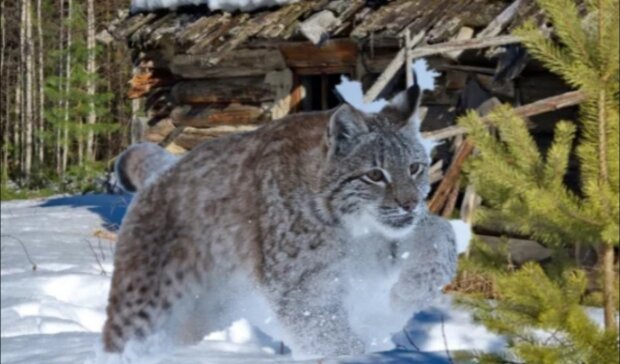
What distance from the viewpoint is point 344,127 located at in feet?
5.68

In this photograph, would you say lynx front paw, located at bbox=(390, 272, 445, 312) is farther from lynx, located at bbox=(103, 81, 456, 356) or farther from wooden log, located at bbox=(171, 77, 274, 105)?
wooden log, located at bbox=(171, 77, 274, 105)

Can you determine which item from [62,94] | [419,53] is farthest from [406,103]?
[62,94]

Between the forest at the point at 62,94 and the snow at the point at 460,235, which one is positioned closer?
the snow at the point at 460,235

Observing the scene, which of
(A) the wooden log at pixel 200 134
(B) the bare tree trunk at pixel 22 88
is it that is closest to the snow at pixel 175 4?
(A) the wooden log at pixel 200 134

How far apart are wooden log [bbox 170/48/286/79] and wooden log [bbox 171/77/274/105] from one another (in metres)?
0.04

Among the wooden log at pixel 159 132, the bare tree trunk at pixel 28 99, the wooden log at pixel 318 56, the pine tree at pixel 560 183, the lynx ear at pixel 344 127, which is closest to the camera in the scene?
the lynx ear at pixel 344 127

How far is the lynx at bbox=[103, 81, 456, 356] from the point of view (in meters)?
1.79

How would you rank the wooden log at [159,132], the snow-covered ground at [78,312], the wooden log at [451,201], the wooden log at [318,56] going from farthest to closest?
1. the wooden log at [318,56]
2. the wooden log at [159,132]
3. the wooden log at [451,201]
4. the snow-covered ground at [78,312]

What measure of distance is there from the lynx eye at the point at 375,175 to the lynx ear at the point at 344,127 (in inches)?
2.4

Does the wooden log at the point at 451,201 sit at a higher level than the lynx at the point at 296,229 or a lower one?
lower

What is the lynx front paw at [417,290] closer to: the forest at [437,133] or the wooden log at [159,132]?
the forest at [437,133]

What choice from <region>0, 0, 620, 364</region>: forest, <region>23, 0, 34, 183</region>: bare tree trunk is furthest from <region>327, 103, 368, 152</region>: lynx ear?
<region>23, 0, 34, 183</region>: bare tree trunk

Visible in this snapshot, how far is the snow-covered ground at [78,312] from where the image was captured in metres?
3.28

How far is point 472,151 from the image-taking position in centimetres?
571
